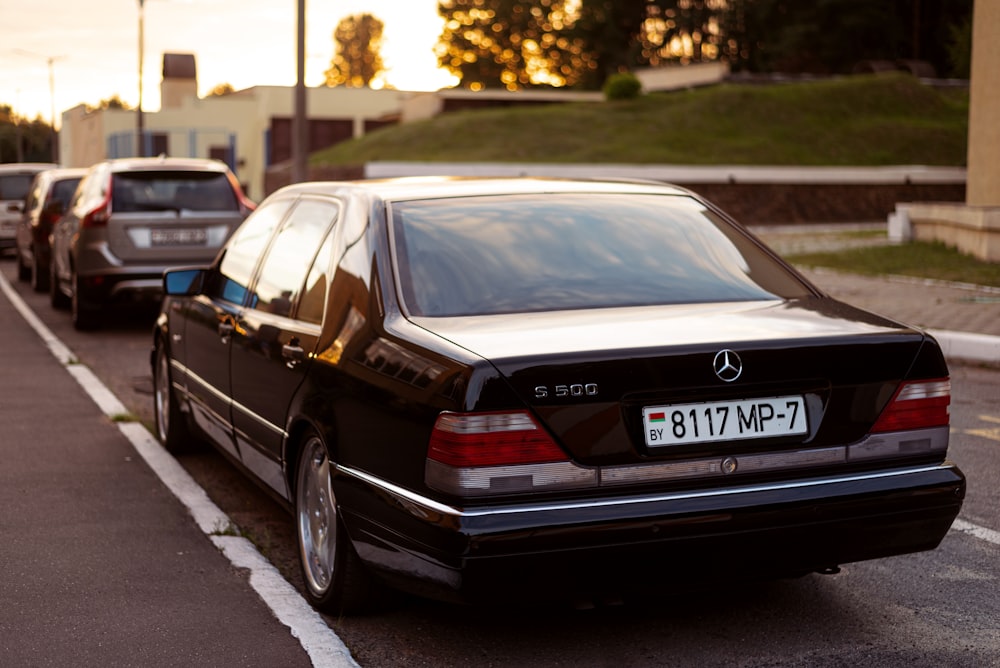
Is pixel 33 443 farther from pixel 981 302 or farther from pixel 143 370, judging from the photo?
pixel 981 302

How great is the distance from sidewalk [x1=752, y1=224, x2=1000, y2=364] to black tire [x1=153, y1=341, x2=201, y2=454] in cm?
666

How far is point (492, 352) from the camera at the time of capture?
3.91 m

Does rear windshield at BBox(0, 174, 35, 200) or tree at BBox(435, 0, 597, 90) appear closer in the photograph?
rear windshield at BBox(0, 174, 35, 200)

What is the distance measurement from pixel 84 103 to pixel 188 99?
18258 mm

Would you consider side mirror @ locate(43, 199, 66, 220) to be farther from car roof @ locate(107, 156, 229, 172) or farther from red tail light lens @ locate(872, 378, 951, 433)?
red tail light lens @ locate(872, 378, 951, 433)

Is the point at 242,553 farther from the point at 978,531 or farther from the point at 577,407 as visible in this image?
the point at 978,531

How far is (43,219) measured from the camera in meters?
19.1

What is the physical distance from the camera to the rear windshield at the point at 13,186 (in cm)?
2827

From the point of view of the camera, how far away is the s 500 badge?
382 centimetres

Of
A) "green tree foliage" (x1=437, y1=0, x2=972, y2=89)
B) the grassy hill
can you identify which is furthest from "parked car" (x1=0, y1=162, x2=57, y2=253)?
"green tree foliage" (x1=437, y1=0, x2=972, y2=89)

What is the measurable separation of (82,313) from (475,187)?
10.0m

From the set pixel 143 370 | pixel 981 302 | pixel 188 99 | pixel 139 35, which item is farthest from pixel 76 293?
pixel 188 99

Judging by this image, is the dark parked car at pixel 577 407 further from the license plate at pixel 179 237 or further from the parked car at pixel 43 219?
the parked car at pixel 43 219

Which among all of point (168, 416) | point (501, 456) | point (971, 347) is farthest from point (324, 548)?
point (971, 347)
